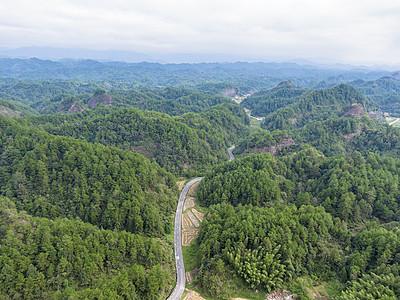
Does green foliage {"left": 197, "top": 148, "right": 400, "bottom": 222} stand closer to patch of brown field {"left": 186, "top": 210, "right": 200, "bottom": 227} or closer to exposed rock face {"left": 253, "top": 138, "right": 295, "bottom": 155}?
patch of brown field {"left": 186, "top": 210, "right": 200, "bottom": 227}

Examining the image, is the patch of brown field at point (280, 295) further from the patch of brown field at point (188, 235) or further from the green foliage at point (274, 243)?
the patch of brown field at point (188, 235)

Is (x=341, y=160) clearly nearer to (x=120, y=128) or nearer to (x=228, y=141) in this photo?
(x=228, y=141)

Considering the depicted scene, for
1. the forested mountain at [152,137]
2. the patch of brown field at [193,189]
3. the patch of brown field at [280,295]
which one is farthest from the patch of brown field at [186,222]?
the patch of brown field at [280,295]

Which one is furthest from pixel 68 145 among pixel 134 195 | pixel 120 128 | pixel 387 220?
pixel 387 220

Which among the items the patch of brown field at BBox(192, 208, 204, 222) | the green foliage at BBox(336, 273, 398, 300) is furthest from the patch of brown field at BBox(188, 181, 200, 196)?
the green foliage at BBox(336, 273, 398, 300)

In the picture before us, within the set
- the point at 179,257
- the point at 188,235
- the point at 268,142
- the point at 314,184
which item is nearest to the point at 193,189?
the point at 188,235

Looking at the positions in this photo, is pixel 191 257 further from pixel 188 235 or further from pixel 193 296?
pixel 193 296
